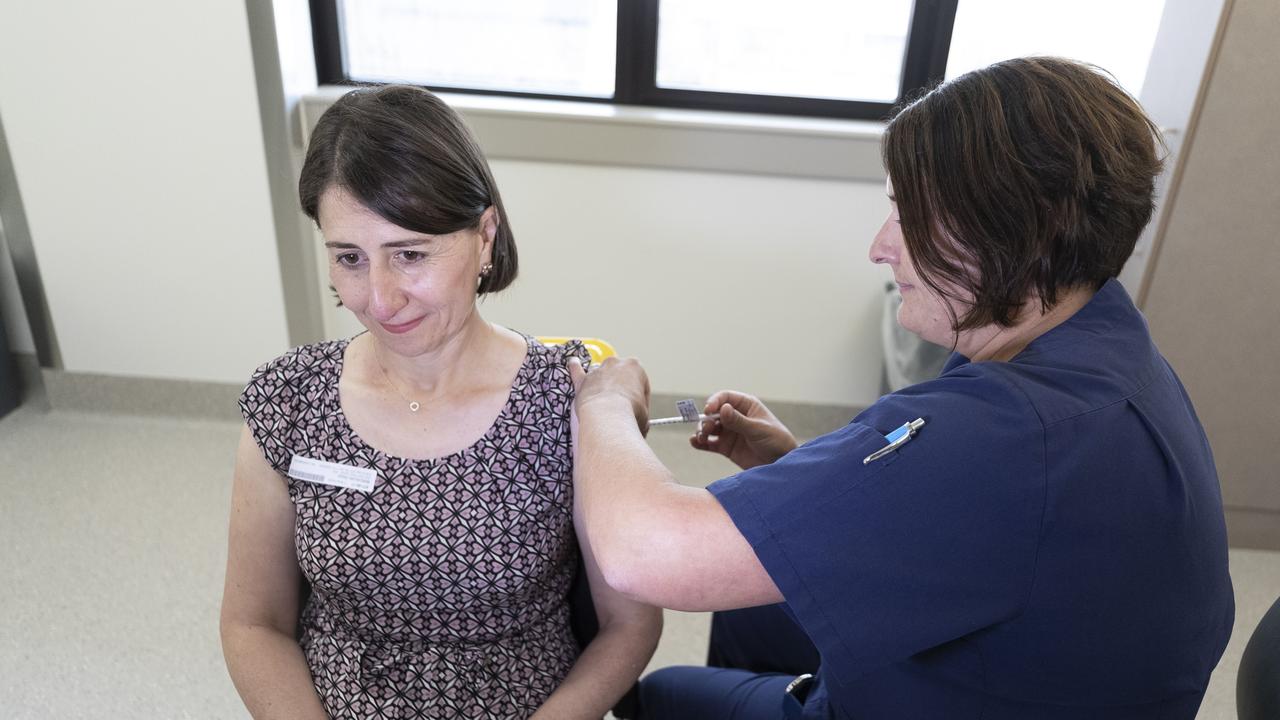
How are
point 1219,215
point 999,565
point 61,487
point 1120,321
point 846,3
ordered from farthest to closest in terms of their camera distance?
point 846,3 < point 61,487 < point 1219,215 < point 1120,321 < point 999,565

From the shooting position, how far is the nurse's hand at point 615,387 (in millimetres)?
1008

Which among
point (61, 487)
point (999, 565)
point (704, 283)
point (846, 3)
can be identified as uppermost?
point (846, 3)

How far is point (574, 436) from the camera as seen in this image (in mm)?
1118

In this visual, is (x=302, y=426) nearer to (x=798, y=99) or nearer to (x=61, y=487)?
(x=61, y=487)

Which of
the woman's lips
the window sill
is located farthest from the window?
the woman's lips

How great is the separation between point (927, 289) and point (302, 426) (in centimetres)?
79

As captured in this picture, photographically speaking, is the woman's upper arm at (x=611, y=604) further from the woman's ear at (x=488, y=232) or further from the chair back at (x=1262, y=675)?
the chair back at (x=1262, y=675)

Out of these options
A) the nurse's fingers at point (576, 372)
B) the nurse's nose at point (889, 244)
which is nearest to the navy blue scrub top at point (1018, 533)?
the nurse's nose at point (889, 244)

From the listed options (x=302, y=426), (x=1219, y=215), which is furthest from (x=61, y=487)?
(x=1219, y=215)

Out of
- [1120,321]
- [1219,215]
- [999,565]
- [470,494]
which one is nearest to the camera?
[999,565]

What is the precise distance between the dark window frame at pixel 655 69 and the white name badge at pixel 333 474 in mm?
1810

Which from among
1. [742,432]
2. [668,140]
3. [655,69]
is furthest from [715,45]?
[742,432]

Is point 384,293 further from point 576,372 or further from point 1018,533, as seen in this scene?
point 1018,533

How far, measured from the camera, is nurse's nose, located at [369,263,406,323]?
1.03m
